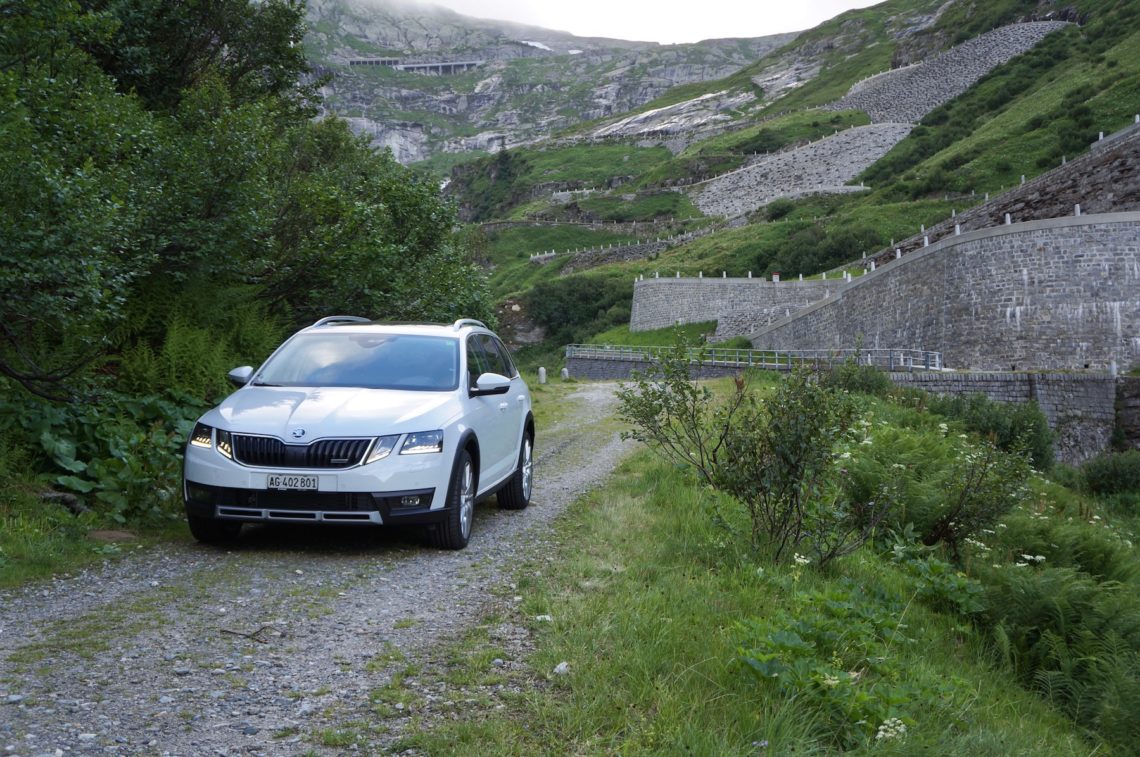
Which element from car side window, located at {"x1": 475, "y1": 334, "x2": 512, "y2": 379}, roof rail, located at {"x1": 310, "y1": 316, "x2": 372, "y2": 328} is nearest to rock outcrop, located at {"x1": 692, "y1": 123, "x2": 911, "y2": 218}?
car side window, located at {"x1": 475, "y1": 334, "x2": 512, "y2": 379}

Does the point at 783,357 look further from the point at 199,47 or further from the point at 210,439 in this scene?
the point at 210,439

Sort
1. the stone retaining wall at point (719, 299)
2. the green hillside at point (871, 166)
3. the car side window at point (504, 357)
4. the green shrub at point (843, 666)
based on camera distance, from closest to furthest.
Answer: the green shrub at point (843, 666) → the car side window at point (504, 357) → the stone retaining wall at point (719, 299) → the green hillside at point (871, 166)

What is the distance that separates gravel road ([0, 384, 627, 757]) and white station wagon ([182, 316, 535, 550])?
1.25 feet

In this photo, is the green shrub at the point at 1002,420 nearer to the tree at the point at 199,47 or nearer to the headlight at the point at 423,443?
the headlight at the point at 423,443

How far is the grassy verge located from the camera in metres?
3.34

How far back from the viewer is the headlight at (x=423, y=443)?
253 inches

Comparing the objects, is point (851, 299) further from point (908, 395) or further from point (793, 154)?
point (793, 154)

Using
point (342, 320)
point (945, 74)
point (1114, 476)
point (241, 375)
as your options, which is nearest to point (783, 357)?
point (1114, 476)

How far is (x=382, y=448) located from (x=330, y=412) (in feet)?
1.86

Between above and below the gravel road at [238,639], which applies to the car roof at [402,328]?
above

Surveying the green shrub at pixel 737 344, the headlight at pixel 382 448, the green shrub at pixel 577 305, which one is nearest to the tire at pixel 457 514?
the headlight at pixel 382 448

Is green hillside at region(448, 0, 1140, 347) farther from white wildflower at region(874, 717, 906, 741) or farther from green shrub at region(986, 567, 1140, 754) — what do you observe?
white wildflower at region(874, 717, 906, 741)

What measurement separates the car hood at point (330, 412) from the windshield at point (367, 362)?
229 mm

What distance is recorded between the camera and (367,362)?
7.68m
